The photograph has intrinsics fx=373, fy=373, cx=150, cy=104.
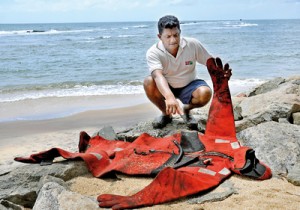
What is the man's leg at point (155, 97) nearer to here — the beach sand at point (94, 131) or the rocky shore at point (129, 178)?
the rocky shore at point (129, 178)

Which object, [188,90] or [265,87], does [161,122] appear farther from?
[265,87]

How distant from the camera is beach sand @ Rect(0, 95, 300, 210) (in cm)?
244

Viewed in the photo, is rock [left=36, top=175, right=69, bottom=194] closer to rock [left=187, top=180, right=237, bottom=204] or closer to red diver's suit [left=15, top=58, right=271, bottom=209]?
red diver's suit [left=15, top=58, right=271, bottom=209]

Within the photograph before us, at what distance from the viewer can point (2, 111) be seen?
6.85m

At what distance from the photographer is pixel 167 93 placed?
3525 mm

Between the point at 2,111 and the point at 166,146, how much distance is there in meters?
4.44

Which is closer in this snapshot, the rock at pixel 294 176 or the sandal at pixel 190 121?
the rock at pixel 294 176

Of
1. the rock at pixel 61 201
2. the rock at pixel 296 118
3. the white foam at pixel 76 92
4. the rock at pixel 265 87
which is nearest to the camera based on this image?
the rock at pixel 61 201

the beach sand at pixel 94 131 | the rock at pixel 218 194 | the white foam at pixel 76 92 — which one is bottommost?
the white foam at pixel 76 92

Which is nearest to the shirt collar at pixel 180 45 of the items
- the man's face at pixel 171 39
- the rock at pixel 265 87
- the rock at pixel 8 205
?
the man's face at pixel 171 39

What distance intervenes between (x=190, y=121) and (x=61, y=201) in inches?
82.2

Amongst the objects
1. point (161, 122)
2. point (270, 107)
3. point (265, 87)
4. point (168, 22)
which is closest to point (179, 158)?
point (161, 122)

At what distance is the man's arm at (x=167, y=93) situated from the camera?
3281mm

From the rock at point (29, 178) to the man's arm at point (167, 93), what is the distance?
2.97 feet
